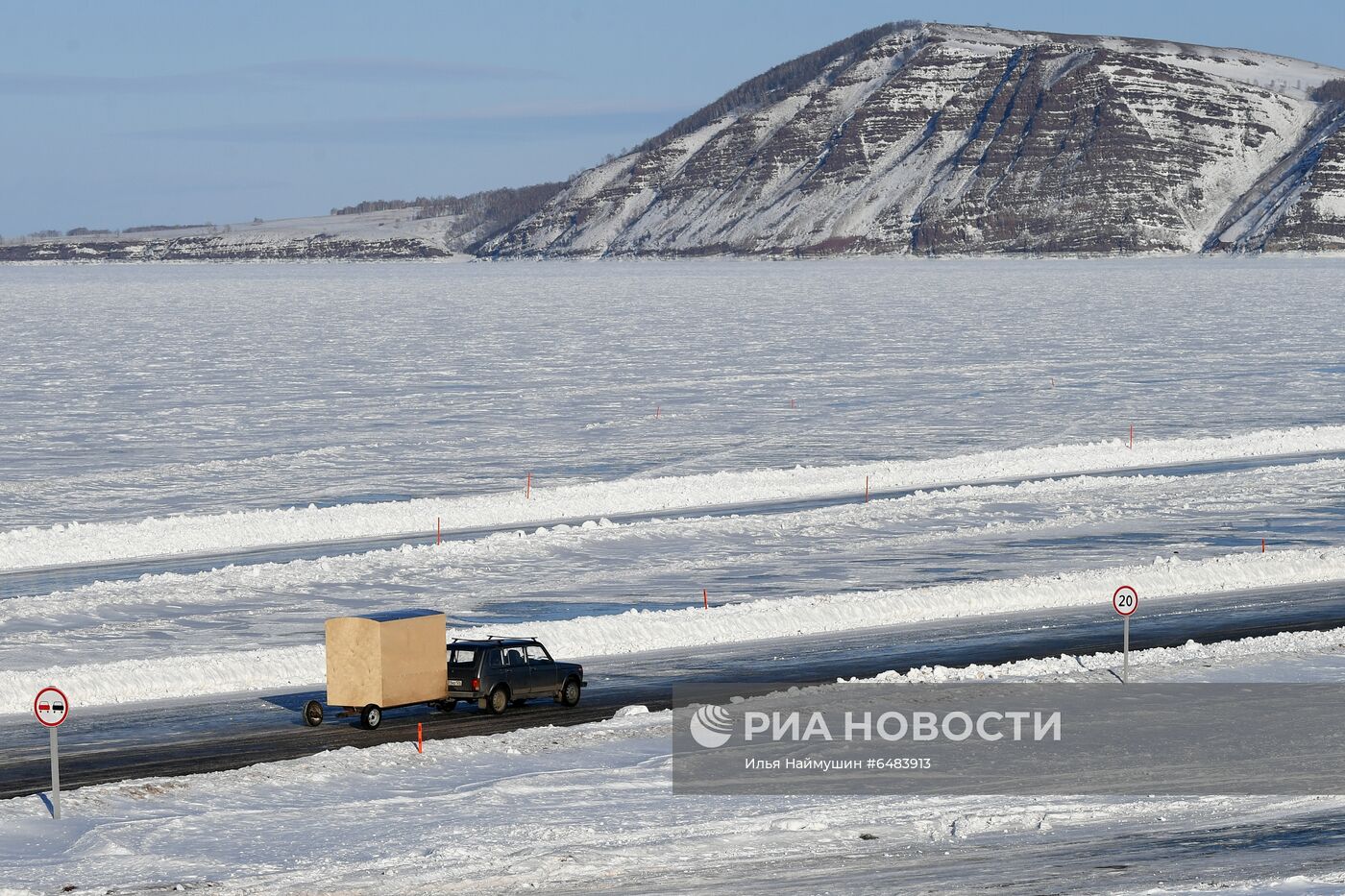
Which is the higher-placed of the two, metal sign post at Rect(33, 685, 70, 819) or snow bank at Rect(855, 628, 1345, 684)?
metal sign post at Rect(33, 685, 70, 819)

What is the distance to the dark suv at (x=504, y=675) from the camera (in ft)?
78.6

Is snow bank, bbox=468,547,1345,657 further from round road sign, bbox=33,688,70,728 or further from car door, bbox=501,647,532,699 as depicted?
round road sign, bbox=33,688,70,728

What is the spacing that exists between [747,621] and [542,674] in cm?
703

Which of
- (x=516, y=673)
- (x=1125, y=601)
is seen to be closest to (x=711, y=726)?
(x=516, y=673)

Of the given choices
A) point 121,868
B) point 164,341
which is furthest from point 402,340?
point 121,868

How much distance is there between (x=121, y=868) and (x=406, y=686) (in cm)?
663

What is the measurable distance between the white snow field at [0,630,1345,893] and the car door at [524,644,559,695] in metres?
2.85

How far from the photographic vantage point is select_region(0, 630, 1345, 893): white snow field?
53.7 ft

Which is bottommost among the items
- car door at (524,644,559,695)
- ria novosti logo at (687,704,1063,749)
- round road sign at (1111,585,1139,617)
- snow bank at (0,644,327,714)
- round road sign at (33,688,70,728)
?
snow bank at (0,644,327,714)

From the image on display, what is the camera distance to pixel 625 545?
39.4m

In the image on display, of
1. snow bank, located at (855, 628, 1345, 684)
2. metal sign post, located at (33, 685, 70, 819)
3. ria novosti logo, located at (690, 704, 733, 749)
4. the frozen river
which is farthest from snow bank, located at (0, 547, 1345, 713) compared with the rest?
the frozen river

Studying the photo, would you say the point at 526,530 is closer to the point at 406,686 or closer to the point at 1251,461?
the point at 406,686

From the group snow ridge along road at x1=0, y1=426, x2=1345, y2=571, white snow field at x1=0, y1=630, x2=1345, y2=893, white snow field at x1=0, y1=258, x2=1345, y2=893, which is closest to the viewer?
white snow field at x1=0, y1=630, x2=1345, y2=893

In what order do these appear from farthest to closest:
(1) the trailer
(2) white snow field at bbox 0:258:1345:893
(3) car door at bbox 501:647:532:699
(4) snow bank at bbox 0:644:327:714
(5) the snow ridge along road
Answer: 1. (5) the snow ridge along road
2. (4) snow bank at bbox 0:644:327:714
3. (3) car door at bbox 501:647:532:699
4. (1) the trailer
5. (2) white snow field at bbox 0:258:1345:893
